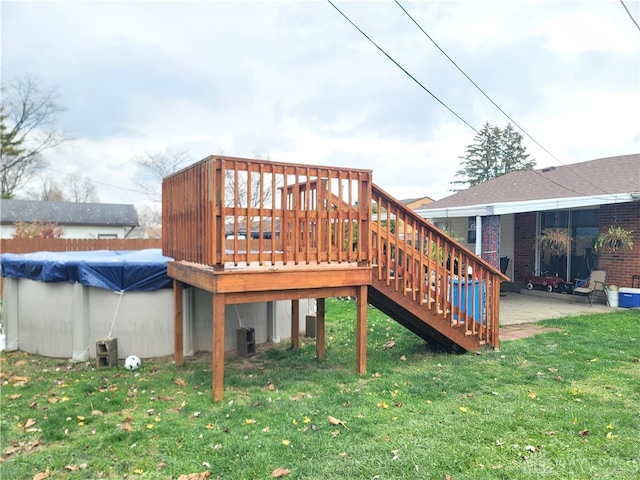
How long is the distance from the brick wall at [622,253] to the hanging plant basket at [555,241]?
2.31ft

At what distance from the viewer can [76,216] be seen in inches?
994

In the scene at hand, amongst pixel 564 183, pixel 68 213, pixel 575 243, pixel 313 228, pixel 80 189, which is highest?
pixel 80 189

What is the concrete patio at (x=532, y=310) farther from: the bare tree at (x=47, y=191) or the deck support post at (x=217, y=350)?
the bare tree at (x=47, y=191)

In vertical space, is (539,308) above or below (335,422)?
below

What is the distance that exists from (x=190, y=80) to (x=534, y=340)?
13.9 metres

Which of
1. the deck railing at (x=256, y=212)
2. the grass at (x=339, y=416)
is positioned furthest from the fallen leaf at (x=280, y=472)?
the deck railing at (x=256, y=212)

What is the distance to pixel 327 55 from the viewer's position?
8.10 metres

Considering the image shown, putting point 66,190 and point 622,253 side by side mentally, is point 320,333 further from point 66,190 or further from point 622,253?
point 66,190

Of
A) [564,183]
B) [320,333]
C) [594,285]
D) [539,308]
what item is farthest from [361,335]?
[564,183]

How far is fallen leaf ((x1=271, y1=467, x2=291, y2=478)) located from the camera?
2480mm

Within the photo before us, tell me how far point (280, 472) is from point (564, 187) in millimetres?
10032

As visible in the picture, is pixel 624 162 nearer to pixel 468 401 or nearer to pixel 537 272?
pixel 537 272

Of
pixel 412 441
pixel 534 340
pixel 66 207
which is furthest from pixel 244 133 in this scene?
pixel 412 441

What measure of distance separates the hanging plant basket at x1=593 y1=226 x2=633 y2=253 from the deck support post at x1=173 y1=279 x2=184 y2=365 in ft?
28.1
